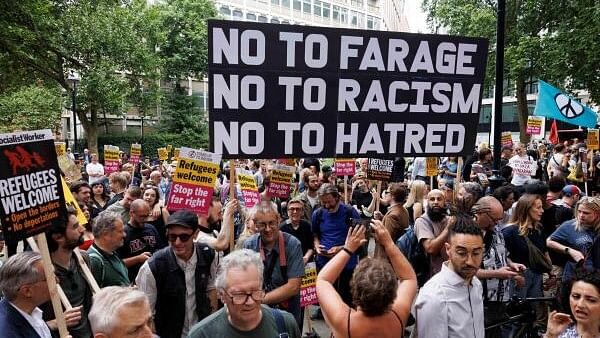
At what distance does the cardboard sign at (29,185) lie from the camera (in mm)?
3227

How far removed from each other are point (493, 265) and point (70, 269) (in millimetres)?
3525

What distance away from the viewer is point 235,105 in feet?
14.7

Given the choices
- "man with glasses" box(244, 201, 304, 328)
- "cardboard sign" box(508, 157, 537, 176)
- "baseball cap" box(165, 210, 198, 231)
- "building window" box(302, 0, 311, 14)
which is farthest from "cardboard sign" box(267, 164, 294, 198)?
"building window" box(302, 0, 311, 14)

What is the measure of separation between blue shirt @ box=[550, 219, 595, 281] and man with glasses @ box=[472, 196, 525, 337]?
90cm

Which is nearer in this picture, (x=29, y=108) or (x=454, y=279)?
(x=454, y=279)

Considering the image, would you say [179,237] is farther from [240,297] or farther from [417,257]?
[417,257]

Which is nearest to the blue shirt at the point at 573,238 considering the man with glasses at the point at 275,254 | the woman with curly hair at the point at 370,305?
the man with glasses at the point at 275,254

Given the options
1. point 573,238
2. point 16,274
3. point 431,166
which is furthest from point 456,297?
point 431,166

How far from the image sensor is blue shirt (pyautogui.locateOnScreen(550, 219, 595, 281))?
17.7 feet

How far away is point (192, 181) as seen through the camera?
17.6 ft

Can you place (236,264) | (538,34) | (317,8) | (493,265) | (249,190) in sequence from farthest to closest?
1. (317,8)
2. (538,34)
3. (249,190)
4. (493,265)
5. (236,264)

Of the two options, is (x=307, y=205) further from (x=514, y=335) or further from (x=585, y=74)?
(x=585, y=74)

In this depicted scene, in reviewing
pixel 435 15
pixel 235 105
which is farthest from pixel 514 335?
pixel 435 15

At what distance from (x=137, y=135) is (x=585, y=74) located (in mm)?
31819
